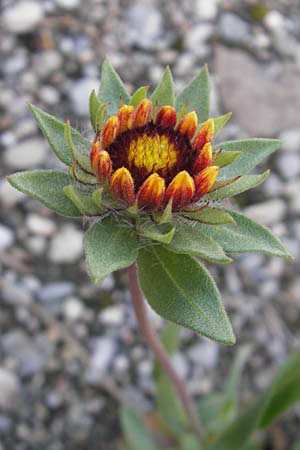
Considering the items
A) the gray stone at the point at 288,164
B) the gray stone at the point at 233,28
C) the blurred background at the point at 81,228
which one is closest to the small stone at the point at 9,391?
the blurred background at the point at 81,228

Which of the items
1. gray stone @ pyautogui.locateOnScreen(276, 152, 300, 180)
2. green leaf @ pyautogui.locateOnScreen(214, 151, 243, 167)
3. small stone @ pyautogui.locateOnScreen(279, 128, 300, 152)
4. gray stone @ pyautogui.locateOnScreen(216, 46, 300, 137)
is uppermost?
green leaf @ pyautogui.locateOnScreen(214, 151, 243, 167)

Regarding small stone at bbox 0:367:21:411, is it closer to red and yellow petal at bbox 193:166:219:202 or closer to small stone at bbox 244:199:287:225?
small stone at bbox 244:199:287:225

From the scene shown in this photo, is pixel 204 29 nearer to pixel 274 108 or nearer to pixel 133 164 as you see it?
pixel 274 108

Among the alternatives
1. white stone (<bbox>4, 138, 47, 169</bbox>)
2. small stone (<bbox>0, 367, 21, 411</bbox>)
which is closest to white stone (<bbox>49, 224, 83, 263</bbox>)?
A: white stone (<bbox>4, 138, 47, 169</bbox>)

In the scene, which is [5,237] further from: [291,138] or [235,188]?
[235,188]

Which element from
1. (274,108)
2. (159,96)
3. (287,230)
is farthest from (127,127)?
(274,108)

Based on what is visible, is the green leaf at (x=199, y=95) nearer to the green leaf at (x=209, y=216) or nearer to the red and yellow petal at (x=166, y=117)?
the red and yellow petal at (x=166, y=117)

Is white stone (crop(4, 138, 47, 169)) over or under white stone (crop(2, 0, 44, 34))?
under
